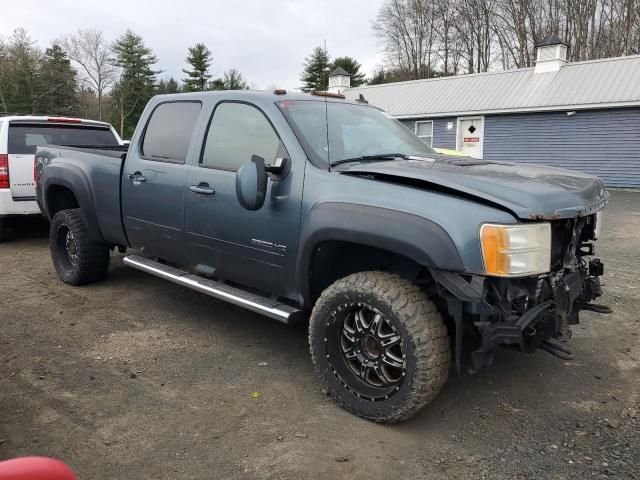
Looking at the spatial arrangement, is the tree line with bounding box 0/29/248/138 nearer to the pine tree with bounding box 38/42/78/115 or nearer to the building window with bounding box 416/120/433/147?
the pine tree with bounding box 38/42/78/115

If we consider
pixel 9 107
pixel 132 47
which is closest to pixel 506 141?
pixel 9 107

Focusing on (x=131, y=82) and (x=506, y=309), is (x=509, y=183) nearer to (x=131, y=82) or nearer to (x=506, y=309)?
(x=506, y=309)

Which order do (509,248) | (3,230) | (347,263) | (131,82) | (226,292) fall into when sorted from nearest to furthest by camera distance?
(509,248), (347,263), (226,292), (3,230), (131,82)

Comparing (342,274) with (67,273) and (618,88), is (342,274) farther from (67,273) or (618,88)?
(618,88)

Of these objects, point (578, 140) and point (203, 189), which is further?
point (578, 140)

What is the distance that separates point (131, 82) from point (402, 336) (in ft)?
186

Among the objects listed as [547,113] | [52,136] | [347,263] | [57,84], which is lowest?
[347,263]

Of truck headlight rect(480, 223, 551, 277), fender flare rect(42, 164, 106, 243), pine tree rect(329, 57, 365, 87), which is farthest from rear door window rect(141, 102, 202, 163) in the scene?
pine tree rect(329, 57, 365, 87)

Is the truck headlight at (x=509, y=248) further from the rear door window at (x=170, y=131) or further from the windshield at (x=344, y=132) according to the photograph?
the rear door window at (x=170, y=131)

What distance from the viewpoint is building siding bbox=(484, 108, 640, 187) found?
16.6 m

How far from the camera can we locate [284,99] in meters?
3.91

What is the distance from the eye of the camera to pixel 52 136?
Answer: 7.78 m

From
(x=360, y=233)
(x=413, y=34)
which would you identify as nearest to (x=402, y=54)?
(x=413, y=34)

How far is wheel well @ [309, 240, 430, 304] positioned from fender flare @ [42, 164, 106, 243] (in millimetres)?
2762
